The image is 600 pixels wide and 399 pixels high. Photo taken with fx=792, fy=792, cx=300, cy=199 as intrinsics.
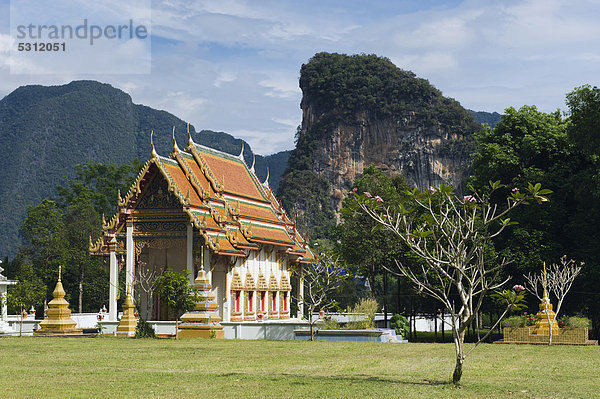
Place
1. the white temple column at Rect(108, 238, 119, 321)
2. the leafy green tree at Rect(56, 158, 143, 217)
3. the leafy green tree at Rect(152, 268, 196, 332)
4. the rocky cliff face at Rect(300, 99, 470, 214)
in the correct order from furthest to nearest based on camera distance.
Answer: the rocky cliff face at Rect(300, 99, 470, 214) → the leafy green tree at Rect(56, 158, 143, 217) → the white temple column at Rect(108, 238, 119, 321) → the leafy green tree at Rect(152, 268, 196, 332)

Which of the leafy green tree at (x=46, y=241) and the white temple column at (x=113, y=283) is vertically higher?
the leafy green tree at (x=46, y=241)

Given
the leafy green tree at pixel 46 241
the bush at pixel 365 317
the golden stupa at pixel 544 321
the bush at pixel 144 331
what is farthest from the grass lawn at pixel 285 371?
the leafy green tree at pixel 46 241

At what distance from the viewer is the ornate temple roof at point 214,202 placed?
112ft

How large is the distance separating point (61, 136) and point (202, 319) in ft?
425

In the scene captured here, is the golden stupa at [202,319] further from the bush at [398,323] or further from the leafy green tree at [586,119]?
the leafy green tree at [586,119]

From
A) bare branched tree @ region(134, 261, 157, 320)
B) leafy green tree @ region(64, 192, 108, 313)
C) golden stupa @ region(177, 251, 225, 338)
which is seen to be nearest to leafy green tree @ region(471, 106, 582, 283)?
golden stupa @ region(177, 251, 225, 338)

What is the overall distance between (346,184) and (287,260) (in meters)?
103

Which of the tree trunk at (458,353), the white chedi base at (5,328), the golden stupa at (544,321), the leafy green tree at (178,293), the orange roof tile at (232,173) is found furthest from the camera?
the orange roof tile at (232,173)

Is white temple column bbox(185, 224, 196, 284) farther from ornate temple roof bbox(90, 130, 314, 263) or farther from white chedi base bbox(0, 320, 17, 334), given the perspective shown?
white chedi base bbox(0, 320, 17, 334)

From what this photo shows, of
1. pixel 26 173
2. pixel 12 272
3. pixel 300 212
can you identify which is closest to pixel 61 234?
pixel 12 272

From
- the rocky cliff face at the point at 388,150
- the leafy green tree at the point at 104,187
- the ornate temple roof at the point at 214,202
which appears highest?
the rocky cliff face at the point at 388,150

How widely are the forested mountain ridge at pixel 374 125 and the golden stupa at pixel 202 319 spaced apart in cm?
10843

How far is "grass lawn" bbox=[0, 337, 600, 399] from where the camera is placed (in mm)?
13383

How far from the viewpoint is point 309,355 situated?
70.1 feet
